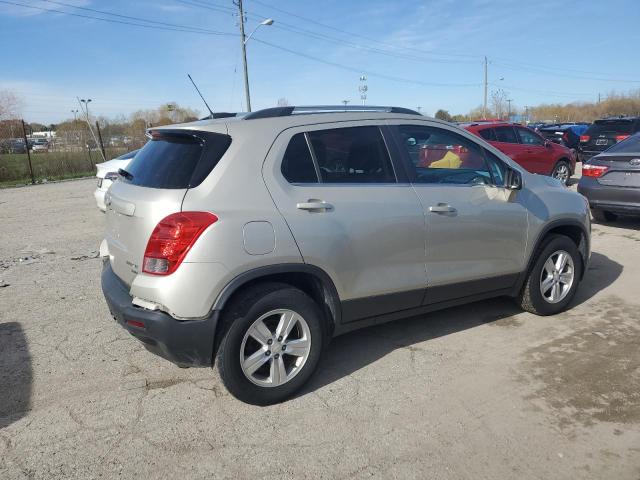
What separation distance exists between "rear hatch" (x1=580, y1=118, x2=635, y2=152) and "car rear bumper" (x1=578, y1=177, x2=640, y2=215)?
30.5ft

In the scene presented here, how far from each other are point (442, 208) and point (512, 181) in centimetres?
77

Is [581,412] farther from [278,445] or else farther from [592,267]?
[592,267]

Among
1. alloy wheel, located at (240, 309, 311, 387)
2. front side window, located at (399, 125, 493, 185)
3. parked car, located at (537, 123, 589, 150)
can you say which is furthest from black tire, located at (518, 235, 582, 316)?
parked car, located at (537, 123, 589, 150)

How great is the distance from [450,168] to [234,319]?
96.4 inches

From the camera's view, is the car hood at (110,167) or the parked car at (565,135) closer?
the car hood at (110,167)

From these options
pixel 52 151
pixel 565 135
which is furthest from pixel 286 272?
pixel 565 135

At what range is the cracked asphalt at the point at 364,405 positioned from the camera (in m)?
2.71

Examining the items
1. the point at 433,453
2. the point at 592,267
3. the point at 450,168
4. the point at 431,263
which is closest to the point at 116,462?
the point at 433,453

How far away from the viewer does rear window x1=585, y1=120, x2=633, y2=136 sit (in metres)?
16.1

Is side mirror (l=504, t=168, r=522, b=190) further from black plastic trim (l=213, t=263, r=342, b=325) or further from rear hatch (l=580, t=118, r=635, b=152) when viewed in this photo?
rear hatch (l=580, t=118, r=635, b=152)

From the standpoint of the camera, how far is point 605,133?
1641 cm

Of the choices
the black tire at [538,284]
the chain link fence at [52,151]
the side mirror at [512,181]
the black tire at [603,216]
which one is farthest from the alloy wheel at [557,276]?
the chain link fence at [52,151]

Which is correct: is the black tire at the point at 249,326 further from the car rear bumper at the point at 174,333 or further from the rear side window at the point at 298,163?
the rear side window at the point at 298,163

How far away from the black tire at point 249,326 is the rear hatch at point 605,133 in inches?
633
